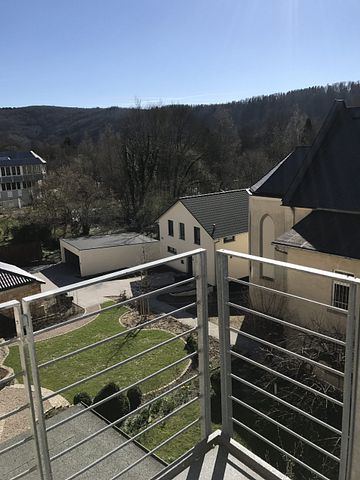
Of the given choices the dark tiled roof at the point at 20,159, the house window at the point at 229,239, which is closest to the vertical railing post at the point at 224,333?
the house window at the point at 229,239

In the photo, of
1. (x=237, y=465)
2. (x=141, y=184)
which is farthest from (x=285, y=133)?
(x=237, y=465)

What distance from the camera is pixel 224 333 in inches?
131

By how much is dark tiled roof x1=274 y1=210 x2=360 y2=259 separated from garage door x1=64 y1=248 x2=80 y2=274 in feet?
56.1

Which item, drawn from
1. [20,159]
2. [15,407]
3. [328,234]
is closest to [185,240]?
[328,234]

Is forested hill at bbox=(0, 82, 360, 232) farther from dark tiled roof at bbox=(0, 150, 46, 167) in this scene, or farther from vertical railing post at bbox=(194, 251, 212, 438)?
vertical railing post at bbox=(194, 251, 212, 438)

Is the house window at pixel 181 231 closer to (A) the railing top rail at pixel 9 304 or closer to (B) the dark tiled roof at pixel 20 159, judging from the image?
(A) the railing top rail at pixel 9 304

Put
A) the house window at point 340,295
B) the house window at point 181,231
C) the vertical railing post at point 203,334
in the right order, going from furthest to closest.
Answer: the house window at point 181,231 → the house window at point 340,295 → the vertical railing post at point 203,334

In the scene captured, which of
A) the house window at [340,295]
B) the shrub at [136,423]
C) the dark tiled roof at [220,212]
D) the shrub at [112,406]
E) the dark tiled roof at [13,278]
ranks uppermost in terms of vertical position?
the dark tiled roof at [220,212]

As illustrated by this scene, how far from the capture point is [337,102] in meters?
16.7

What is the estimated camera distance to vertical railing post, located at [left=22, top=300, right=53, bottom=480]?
2.22 m

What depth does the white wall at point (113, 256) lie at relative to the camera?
27234mm

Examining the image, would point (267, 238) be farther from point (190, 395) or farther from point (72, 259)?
point (72, 259)

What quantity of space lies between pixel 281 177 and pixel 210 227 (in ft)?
19.9

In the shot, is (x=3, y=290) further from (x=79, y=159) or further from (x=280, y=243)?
(x=79, y=159)
